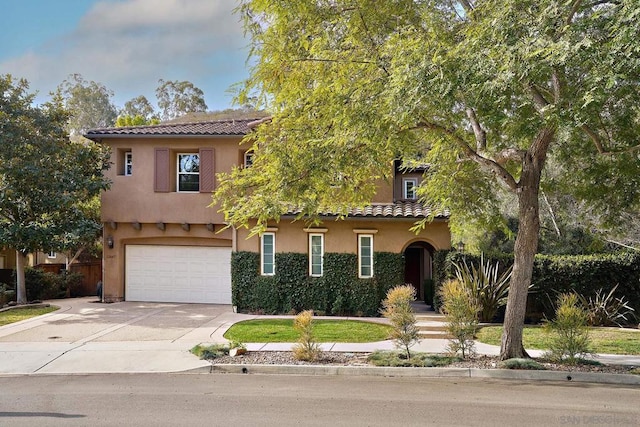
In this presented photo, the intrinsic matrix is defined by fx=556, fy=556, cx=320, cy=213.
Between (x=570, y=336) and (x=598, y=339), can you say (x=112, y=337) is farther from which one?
(x=598, y=339)

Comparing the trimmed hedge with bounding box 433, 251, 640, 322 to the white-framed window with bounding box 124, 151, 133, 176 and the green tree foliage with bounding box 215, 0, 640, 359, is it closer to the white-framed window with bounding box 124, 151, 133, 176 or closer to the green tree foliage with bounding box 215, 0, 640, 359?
the green tree foliage with bounding box 215, 0, 640, 359

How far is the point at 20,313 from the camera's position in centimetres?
1803

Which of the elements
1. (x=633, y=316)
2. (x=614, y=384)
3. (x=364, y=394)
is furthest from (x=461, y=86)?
(x=633, y=316)

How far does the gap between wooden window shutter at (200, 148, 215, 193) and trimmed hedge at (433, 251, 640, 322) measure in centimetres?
878

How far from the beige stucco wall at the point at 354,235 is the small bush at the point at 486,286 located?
1787mm

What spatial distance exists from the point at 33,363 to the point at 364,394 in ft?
22.8

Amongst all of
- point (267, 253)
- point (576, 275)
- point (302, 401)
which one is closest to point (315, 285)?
point (267, 253)

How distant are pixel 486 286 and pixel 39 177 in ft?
49.0

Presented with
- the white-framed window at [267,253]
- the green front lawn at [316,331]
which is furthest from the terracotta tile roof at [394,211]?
the green front lawn at [316,331]

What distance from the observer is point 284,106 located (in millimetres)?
11000

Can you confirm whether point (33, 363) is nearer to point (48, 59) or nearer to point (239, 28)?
point (239, 28)

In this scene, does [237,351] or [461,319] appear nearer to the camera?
[461,319]

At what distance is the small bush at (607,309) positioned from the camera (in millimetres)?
15375

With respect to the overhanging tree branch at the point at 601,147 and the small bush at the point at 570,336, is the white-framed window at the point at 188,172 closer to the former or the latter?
the small bush at the point at 570,336
